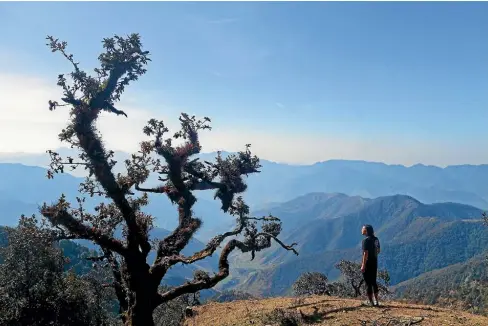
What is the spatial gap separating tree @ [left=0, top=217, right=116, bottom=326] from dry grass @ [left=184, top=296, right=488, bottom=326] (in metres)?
6.10

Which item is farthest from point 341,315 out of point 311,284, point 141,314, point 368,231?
point 311,284

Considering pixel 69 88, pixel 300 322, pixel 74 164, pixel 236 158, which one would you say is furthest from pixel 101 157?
pixel 300 322

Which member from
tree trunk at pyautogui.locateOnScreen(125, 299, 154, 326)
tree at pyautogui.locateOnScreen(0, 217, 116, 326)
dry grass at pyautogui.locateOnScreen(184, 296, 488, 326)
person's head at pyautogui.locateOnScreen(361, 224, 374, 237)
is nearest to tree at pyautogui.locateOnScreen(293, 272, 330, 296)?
dry grass at pyautogui.locateOnScreen(184, 296, 488, 326)

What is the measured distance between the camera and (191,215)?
2206cm

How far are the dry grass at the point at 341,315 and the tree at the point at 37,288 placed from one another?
20.0 feet

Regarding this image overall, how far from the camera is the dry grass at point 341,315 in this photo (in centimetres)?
1515

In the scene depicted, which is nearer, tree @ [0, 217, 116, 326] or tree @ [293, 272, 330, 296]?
tree @ [0, 217, 116, 326]

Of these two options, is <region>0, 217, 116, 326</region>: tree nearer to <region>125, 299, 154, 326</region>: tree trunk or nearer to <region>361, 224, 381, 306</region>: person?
<region>125, 299, 154, 326</region>: tree trunk

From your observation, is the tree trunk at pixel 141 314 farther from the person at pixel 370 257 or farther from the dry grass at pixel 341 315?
the person at pixel 370 257

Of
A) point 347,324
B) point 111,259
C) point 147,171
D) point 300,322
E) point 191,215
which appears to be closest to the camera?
point 347,324

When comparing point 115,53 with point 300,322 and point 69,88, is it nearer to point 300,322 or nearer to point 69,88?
point 69,88

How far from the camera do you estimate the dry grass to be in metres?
15.1

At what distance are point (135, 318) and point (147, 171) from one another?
22.0 ft

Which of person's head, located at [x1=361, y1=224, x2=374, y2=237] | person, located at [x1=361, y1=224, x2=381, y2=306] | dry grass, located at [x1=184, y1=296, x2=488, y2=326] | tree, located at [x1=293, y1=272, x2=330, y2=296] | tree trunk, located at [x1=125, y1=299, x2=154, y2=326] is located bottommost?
tree, located at [x1=293, y1=272, x2=330, y2=296]
